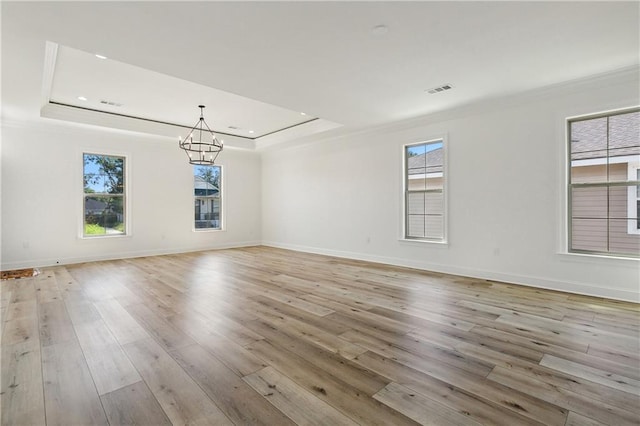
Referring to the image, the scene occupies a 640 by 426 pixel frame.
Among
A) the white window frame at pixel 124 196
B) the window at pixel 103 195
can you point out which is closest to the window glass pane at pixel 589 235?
the white window frame at pixel 124 196

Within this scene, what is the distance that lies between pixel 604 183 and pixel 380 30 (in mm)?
3642

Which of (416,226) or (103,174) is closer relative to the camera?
(416,226)

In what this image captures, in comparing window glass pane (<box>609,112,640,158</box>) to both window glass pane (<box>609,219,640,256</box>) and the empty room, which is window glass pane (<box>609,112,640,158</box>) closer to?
the empty room

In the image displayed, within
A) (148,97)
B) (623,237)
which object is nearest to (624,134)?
(623,237)

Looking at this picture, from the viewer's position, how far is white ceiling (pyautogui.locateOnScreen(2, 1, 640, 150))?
2564 mm

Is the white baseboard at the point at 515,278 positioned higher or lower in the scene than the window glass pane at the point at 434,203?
lower

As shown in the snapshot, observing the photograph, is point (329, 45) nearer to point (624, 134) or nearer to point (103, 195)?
point (624, 134)

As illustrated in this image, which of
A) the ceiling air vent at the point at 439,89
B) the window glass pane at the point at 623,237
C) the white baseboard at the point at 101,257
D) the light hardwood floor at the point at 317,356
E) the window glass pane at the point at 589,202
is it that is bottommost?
the light hardwood floor at the point at 317,356

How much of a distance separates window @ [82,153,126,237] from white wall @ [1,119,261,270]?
0.18m

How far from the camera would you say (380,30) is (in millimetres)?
2836

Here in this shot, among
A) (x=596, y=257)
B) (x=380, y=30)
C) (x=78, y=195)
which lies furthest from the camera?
(x=78, y=195)

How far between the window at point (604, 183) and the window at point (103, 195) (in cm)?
851

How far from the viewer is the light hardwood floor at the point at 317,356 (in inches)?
68.6

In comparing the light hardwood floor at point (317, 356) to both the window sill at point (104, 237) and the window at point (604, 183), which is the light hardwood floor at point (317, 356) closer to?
the window at point (604, 183)
